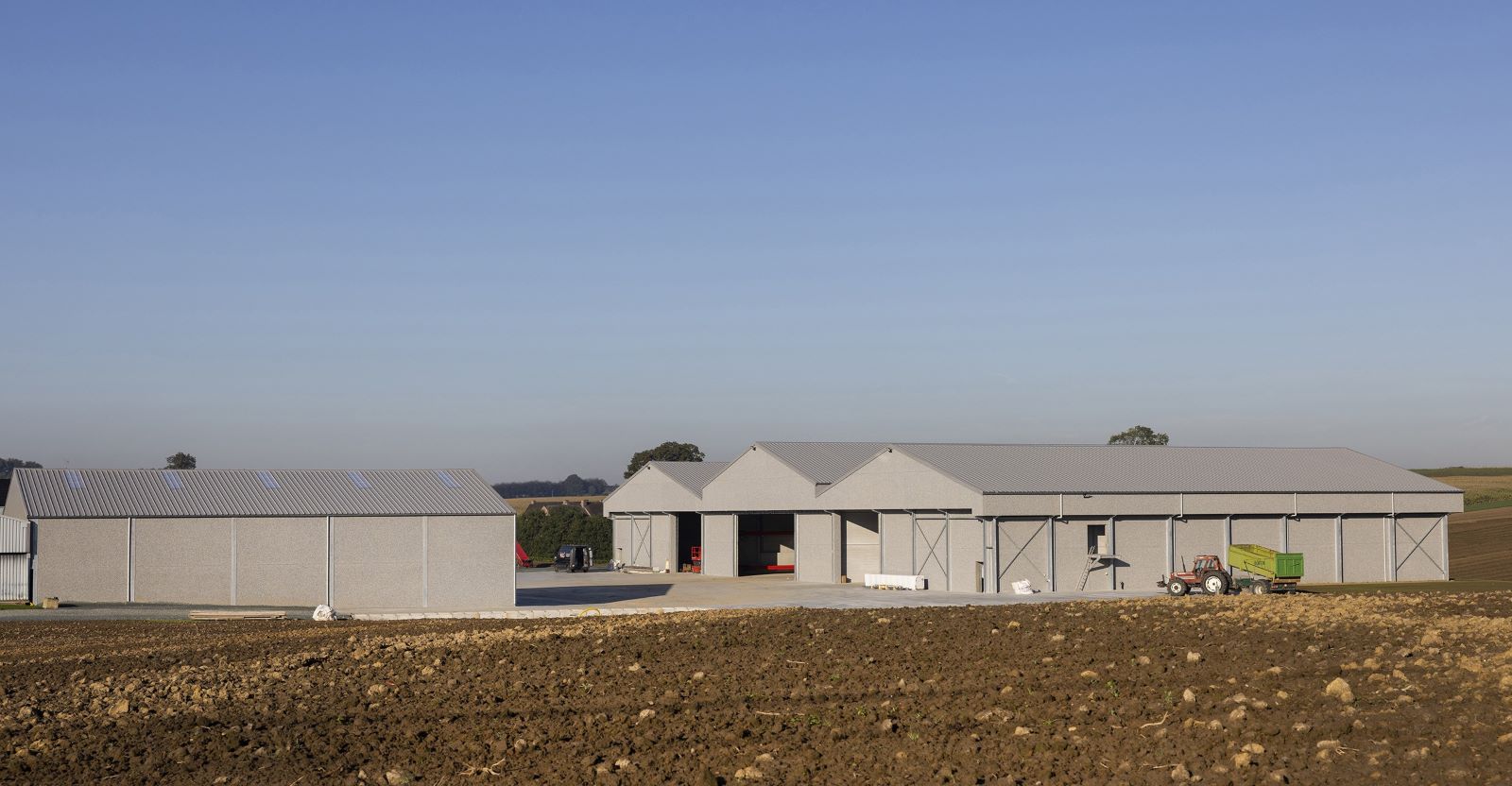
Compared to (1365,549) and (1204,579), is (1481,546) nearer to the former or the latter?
(1365,549)

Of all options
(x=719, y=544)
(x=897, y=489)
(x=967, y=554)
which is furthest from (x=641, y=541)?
(x=967, y=554)

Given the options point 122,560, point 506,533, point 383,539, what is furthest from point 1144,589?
point 122,560

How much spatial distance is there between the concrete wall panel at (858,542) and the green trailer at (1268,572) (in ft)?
55.1

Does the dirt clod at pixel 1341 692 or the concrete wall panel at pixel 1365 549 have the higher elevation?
the dirt clod at pixel 1341 692

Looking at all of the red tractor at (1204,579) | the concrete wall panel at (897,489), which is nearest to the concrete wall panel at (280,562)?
the concrete wall panel at (897,489)

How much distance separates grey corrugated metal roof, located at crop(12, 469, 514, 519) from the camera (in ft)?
134

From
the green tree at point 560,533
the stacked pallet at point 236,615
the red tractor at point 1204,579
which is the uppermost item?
the red tractor at point 1204,579

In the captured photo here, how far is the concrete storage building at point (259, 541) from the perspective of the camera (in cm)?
4009

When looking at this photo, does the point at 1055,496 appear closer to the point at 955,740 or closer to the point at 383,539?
the point at 383,539

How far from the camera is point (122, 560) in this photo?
4022 centimetres

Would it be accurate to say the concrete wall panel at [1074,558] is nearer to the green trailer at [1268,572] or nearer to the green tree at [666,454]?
the green trailer at [1268,572]

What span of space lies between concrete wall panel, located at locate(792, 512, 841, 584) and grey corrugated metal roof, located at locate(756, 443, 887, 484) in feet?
5.96

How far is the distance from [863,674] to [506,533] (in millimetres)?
25744

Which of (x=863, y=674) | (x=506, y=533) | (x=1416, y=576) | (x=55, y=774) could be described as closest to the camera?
(x=55, y=774)
